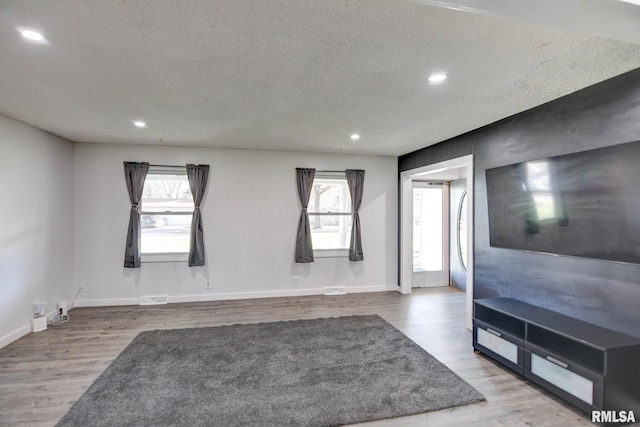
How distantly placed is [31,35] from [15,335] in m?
3.56

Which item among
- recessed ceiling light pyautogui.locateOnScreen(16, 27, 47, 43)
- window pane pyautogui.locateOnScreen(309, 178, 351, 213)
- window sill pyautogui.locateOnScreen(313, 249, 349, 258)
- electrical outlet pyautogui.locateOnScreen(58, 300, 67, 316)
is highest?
recessed ceiling light pyautogui.locateOnScreen(16, 27, 47, 43)

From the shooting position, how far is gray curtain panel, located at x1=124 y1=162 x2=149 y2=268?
4949mm

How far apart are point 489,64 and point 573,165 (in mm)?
1250

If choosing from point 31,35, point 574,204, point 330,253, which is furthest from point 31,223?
point 574,204

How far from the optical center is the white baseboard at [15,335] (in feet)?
11.5

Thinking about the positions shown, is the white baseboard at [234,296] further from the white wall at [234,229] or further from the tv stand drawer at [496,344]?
the tv stand drawer at [496,344]

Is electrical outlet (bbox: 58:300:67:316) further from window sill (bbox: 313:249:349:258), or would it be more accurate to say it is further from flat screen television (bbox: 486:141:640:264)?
flat screen television (bbox: 486:141:640:264)

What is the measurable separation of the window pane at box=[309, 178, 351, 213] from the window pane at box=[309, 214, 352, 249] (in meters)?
0.15

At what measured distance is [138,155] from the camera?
5.08 m

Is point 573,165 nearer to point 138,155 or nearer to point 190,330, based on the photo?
point 190,330

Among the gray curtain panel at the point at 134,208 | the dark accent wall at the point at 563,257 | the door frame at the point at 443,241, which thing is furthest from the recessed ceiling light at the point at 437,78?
the gray curtain panel at the point at 134,208

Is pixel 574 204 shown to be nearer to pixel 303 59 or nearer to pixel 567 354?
pixel 567 354

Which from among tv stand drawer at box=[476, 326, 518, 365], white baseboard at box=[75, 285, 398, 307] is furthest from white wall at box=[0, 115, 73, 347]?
tv stand drawer at box=[476, 326, 518, 365]

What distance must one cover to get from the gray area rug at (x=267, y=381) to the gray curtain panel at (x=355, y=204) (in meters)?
2.00
